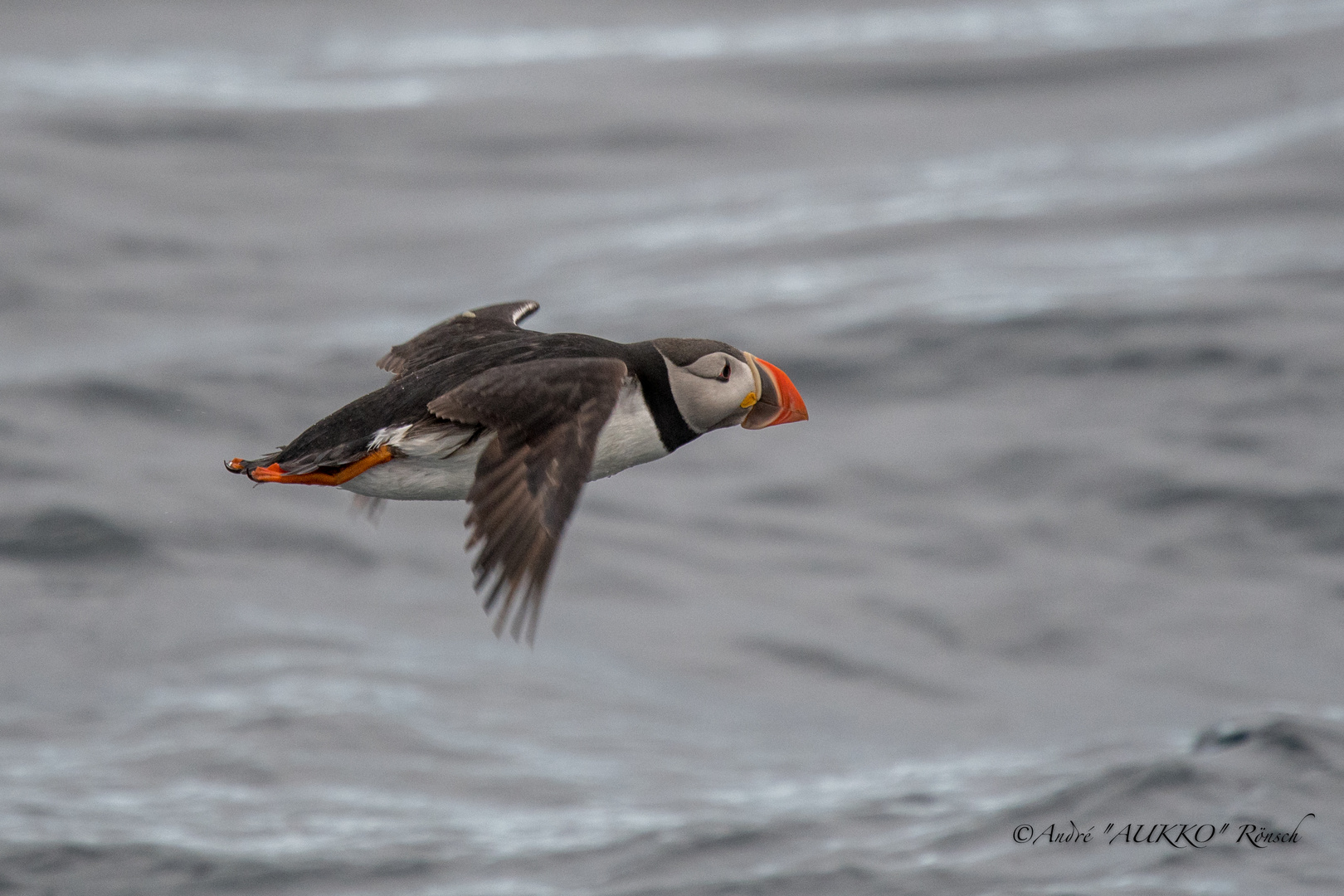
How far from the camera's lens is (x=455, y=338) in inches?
230

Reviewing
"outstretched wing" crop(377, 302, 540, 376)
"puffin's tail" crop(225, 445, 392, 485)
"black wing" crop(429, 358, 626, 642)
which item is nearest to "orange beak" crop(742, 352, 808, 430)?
"black wing" crop(429, 358, 626, 642)

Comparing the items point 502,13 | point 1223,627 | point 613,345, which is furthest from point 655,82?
point 613,345

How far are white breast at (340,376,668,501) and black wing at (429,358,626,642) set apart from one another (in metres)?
0.18

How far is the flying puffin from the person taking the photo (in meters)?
4.61

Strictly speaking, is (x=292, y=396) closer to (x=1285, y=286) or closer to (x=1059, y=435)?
(x=1059, y=435)

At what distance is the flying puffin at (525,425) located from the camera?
461cm

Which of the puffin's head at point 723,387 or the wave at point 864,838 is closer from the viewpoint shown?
the puffin's head at point 723,387

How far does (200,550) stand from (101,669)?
4.97ft

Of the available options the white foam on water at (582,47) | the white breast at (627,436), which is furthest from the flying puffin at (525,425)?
the white foam on water at (582,47)

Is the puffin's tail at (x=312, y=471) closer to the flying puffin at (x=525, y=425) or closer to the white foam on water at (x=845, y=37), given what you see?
the flying puffin at (x=525, y=425)

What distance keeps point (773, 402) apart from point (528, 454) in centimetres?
89

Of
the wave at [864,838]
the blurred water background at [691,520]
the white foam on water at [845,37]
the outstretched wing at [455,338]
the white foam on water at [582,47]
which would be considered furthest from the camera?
the white foam on water at [845,37]

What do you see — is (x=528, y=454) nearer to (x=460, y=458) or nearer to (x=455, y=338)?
(x=460, y=458)

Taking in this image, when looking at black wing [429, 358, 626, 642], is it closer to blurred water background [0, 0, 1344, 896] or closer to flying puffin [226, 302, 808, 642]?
flying puffin [226, 302, 808, 642]
